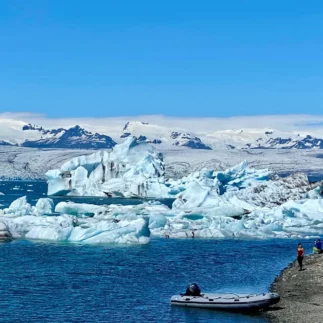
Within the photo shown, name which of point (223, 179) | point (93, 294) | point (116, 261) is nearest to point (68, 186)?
point (223, 179)

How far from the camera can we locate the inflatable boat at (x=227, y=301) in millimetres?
18547

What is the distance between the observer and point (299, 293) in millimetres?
21047

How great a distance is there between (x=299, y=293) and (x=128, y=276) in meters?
5.96

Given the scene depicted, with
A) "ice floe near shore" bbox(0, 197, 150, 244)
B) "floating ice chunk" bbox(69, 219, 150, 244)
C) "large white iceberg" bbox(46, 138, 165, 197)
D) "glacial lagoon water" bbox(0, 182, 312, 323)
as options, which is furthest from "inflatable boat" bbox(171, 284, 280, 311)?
"large white iceberg" bbox(46, 138, 165, 197)

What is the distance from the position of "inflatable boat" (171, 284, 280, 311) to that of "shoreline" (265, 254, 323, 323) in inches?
11.3

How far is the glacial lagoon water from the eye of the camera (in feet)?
59.7

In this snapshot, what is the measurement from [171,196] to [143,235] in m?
35.3

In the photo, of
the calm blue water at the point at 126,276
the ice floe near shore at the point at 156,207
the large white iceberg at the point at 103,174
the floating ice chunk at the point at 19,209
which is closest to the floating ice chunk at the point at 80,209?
the ice floe near shore at the point at 156,207

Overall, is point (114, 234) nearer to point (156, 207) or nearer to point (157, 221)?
point (157, 221)

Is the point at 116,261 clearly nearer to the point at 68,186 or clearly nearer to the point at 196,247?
the point at 196,247

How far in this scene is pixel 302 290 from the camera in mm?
21562

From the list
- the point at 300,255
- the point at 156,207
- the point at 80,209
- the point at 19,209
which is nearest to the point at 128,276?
the point at 300,255

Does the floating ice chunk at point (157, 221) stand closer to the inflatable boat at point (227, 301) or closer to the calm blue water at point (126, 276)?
the calm blue water at point (126, 276)

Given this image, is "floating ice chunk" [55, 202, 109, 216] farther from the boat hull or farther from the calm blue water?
the boat hull
